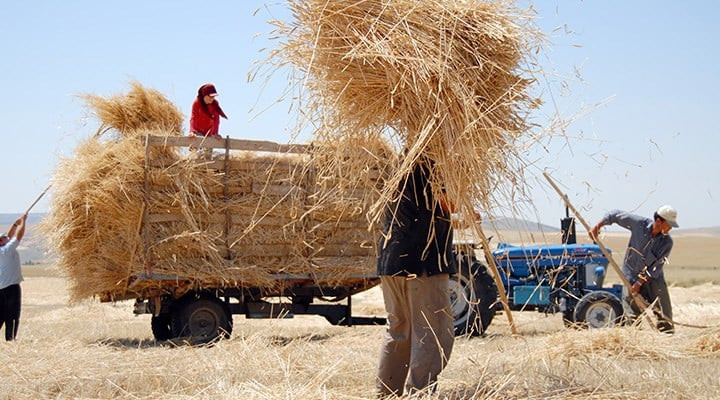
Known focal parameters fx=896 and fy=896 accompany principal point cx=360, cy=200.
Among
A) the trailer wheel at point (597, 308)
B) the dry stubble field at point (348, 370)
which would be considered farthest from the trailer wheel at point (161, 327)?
the trailer wheel at point (597, 308)

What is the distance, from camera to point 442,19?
507cm

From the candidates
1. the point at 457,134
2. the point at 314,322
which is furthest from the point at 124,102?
the point at 457,134

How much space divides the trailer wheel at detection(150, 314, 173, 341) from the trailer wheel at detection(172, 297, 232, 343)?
83 cm

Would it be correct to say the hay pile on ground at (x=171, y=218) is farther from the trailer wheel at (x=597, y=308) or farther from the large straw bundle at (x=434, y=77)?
the large straw bundle at (x=434, y=77)

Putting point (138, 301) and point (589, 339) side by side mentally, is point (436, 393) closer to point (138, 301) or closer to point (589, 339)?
point (589, 339)

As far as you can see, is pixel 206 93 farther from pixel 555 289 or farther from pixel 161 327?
pixel 555 289

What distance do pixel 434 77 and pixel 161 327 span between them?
25.2 ft

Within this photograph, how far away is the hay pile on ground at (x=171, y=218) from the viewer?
32.9 feet

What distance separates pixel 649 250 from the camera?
32.5 ft

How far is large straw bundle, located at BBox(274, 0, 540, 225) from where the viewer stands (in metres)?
4.98

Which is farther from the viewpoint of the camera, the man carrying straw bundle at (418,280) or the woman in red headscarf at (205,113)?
the woman in red headscarf at (205,113)

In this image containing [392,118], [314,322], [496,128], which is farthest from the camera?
[314,322]

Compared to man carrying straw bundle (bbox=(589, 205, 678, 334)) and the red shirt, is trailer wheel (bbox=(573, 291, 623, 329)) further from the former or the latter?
the red shirt

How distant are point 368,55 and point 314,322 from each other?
35.2ft
